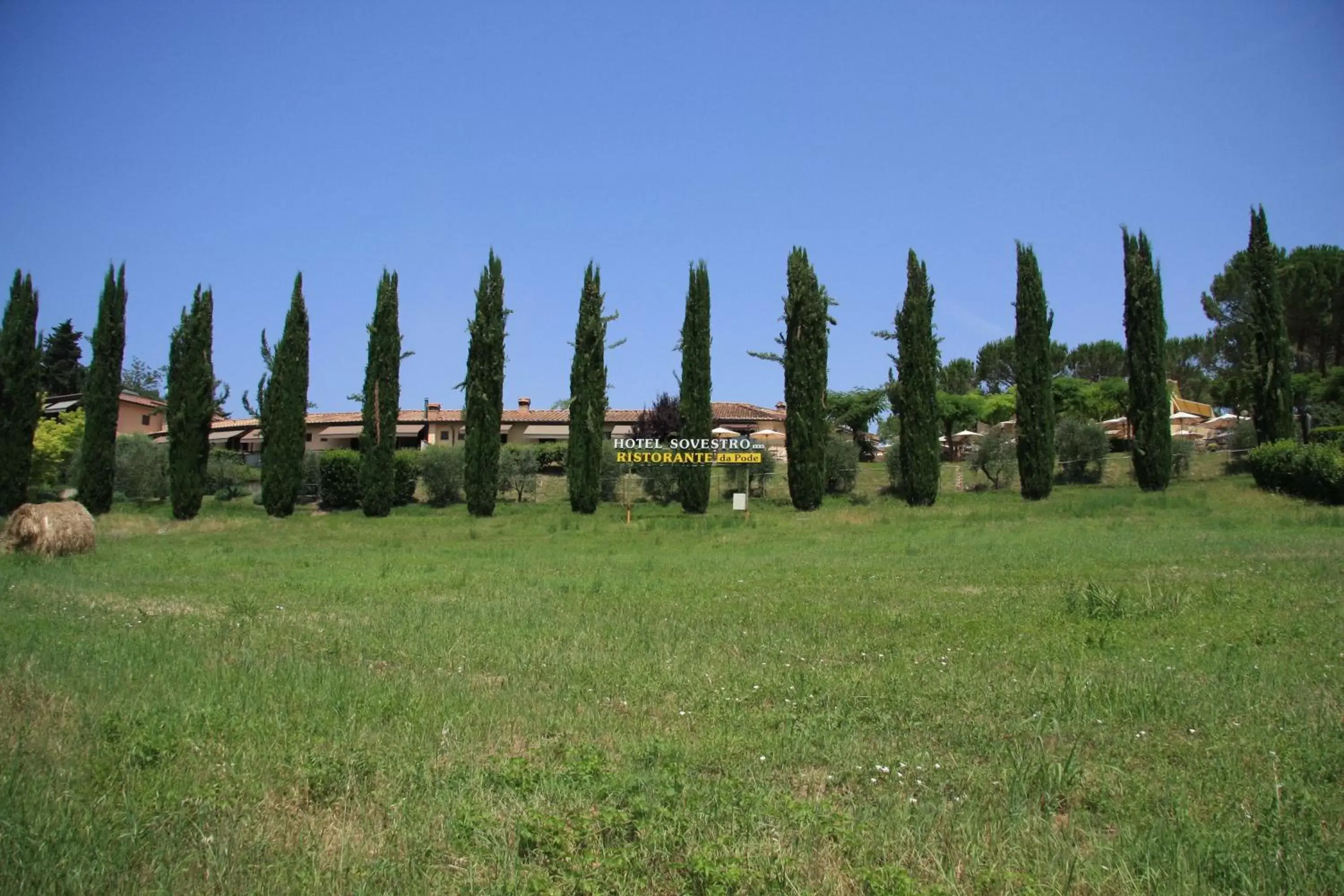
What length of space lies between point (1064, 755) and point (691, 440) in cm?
2847

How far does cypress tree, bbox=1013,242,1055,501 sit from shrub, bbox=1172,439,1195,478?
7252 mm

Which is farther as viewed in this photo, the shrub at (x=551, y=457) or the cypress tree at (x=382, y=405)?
the shrub at (x=551, y=457)

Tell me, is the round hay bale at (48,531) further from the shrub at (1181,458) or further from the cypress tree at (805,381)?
the shrub at (1181,458)

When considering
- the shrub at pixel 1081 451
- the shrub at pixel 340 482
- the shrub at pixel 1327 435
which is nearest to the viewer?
the shrub at pixel 1327 435

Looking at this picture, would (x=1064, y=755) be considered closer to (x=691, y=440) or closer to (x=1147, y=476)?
(x=691, y=440)

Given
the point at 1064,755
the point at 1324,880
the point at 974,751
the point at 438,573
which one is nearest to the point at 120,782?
the point at 974,751

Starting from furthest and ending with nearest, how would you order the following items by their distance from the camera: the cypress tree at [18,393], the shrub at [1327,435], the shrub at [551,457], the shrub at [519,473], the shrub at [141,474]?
the shrub at [551,457] → the shrub at [141,474] → the shrub at [519,473] → the cypress tree at [18,393] → the shrub at [1327,435]

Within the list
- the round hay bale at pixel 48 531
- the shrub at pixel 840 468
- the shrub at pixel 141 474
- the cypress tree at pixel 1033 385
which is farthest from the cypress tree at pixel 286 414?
the cypress tree at pixel 1033 385

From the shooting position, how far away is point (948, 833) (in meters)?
3.83

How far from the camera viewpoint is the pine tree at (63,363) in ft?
214

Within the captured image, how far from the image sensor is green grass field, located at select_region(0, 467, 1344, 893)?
11.7ft

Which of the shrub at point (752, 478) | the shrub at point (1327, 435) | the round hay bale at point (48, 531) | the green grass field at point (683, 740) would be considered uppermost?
the shrub at point (1327, 435)

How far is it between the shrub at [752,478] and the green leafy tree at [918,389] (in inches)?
260

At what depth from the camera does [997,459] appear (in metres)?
37.5
